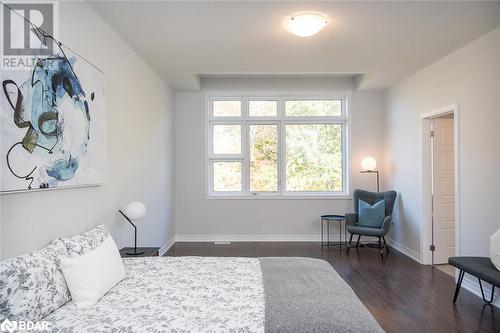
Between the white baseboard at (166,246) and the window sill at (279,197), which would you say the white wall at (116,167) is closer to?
the white baseboard at (166,246)

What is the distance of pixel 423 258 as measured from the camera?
413cm

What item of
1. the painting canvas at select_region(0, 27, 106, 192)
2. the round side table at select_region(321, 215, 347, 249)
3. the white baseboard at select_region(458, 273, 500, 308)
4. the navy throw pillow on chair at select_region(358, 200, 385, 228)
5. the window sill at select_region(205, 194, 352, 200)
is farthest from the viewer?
the window sill at select_region(205, 194, 352, 200)

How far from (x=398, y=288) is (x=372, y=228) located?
4.56 ft

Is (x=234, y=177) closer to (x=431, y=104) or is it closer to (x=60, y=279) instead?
(x=431, y=104)

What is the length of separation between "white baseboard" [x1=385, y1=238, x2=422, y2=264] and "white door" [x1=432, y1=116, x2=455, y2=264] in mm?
207

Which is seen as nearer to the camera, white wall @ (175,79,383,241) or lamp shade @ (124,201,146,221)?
lamp shade @ (124,201,146,221)

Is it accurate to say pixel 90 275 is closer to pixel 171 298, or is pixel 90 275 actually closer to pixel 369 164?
pixel 171 298

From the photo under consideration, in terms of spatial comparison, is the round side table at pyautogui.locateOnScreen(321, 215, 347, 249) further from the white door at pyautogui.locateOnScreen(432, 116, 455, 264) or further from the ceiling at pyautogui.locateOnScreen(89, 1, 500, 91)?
the ceiling at pyautogui.locateOnScreen(89, 1, 500, 91)

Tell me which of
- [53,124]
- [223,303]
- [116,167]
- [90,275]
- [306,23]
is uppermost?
[306,23]

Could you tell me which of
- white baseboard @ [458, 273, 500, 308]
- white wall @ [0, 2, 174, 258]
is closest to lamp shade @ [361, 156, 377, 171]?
white baseboard @ [458, 273, 500, 308]

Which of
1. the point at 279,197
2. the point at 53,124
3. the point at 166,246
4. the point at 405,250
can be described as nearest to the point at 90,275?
the point at 53,124

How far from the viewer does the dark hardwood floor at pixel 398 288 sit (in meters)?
2.55

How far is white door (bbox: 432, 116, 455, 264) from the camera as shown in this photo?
4.09m

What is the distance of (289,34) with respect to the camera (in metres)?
3.05
